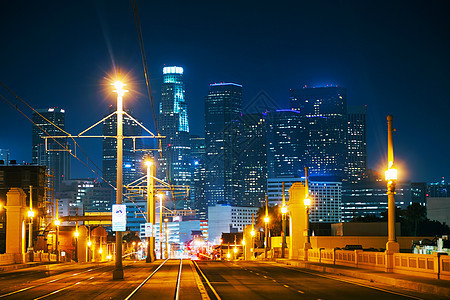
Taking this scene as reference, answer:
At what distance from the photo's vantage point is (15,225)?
190 feet

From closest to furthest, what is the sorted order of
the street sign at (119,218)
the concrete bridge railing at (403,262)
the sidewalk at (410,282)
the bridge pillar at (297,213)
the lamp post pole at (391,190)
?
the sidewalk at (410,282), the concrete bridge railing at (403,262), the lamp post pole at (391,190), the street sign at (119,218), the bridge pillar at (297,213)

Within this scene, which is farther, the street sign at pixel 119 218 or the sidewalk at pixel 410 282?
the street sign at pixel 119 218

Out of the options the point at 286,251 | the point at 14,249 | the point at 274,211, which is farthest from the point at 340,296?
the point at 274,211

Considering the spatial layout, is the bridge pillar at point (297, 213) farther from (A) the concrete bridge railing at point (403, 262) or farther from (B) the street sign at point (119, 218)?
(B) the street sign at point (119, 218)

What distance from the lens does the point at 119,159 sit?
3506 cm

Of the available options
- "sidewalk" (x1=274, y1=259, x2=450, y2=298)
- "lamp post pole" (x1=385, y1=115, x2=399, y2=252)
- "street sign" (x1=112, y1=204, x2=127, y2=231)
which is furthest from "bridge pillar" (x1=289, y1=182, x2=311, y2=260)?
"street sign" (x1=112, y1=204, x2=127, y2=231)

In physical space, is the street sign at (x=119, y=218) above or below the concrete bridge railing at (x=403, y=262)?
above

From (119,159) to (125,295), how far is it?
40.3 ft

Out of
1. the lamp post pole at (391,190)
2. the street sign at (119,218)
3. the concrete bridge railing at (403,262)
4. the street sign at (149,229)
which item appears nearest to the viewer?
the concrete bridge railing at (403,262)

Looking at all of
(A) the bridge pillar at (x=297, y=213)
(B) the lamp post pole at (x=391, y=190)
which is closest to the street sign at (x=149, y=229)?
(A) the bridge pillar at (x=297, y=213)

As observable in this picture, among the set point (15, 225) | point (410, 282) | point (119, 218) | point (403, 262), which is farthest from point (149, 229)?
point (410, 282)

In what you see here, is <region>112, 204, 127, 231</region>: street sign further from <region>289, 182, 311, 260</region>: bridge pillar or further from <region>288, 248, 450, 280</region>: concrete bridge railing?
<region>289, 182, 311, 260</region>: bridge pillar

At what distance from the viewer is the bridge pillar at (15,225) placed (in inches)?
2270

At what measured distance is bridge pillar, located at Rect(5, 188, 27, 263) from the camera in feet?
189
